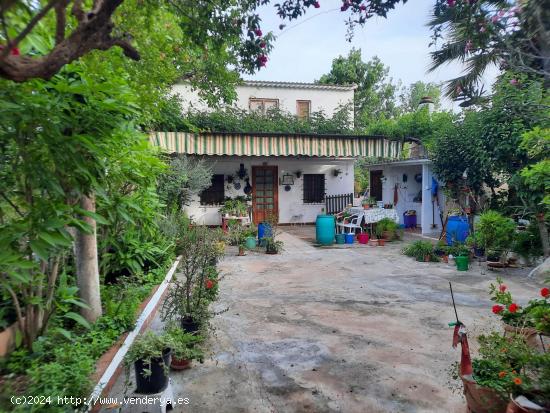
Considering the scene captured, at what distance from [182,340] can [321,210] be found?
483 inches

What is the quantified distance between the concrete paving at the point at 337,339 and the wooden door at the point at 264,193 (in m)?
6.99

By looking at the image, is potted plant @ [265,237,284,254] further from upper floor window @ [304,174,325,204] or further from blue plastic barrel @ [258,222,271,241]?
upper floor window @ [304,174,325,204]

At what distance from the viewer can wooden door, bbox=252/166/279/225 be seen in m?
14.6

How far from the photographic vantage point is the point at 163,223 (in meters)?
7.38

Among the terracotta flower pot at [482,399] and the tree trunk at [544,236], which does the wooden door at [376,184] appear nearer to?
the tree trunk at [544,236]

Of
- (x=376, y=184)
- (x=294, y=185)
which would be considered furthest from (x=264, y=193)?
(x=376, y=184)

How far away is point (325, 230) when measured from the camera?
1042 cm

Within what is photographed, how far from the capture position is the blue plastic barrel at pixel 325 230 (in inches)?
411

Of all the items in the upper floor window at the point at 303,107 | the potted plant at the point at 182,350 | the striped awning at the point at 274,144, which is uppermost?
the upper floor window at the point at 303,107

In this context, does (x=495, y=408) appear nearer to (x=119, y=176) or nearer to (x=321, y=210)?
(x=119, y=176)

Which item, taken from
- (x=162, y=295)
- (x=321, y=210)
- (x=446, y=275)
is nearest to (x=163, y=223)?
(x=162, y=295)

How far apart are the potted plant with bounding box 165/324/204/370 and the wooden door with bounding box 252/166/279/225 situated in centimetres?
1117

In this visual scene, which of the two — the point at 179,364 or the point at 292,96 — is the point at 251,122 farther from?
the point at 179,364

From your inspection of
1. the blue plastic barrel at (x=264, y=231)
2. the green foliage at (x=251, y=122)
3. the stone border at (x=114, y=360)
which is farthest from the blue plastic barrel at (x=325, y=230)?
the stone border at (x=114, y=360)
